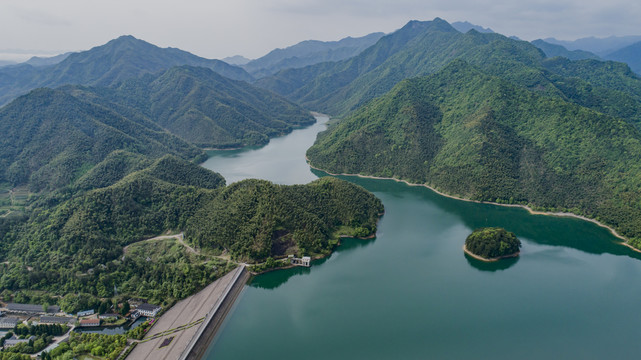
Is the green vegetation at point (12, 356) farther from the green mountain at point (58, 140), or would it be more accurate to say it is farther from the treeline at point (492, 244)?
the treeline at point (492, 244)

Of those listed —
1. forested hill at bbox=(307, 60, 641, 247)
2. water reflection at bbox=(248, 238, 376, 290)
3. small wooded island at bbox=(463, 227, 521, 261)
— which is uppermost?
forested hill at bbox=(307, 60, 641, 247)

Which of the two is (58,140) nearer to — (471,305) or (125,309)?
(125,309)

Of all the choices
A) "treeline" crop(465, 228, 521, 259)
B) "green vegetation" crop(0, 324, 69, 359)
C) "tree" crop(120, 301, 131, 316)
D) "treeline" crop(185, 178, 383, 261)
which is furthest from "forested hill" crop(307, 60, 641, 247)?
"green vegetation" crop(0, 324, 69, 359)

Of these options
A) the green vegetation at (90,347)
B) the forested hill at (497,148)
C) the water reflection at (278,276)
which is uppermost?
the forested hill at (497,148)

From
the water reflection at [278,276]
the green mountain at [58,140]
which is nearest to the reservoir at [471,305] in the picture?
the water reflection at [278,276]

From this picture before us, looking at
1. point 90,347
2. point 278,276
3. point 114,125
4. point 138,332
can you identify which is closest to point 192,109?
point 114,125

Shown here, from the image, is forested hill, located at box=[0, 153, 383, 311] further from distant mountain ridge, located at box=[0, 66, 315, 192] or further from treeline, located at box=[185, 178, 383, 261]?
distant mountain ridge, located at box=[0, 66, 315, 192]
